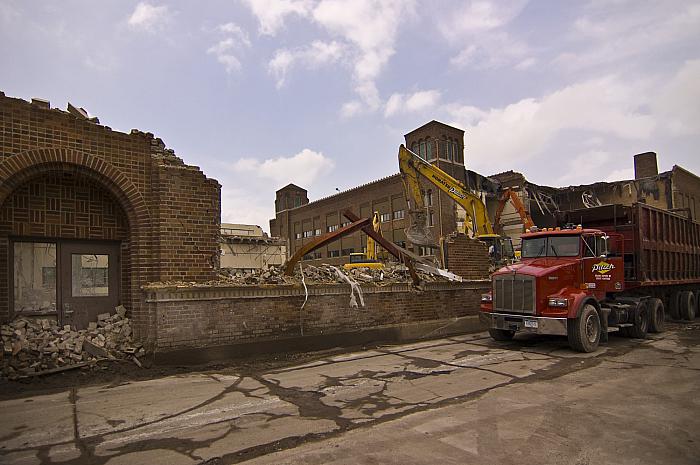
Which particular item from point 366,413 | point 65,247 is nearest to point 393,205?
point 65,247

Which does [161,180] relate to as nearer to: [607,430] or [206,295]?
[206,295]

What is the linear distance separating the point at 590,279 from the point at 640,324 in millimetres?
2597

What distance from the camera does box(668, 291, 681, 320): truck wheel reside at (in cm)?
1526

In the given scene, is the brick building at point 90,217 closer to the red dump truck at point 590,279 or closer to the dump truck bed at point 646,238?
the red dump truck at point 590,279

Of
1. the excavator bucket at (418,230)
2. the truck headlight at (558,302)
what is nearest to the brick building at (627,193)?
the excavator bucket at (418,230)

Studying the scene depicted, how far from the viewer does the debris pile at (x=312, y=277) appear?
9566mm

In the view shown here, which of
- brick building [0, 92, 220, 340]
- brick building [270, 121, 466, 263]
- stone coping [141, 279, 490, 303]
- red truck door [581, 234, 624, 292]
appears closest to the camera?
brick building [0, 92, 220, 340]

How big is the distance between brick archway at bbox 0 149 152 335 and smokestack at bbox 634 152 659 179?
4416cm

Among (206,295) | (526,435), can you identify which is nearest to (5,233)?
(206,295)

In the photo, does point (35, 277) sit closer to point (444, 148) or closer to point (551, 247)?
point (551, 247)

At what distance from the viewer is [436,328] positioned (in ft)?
41.8

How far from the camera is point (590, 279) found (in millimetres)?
10961

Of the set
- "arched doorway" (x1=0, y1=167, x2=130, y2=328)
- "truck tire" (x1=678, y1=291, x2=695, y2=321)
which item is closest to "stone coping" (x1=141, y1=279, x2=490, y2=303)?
"arched doorway" (x1=0, y1=167, x2=130, y2=328)

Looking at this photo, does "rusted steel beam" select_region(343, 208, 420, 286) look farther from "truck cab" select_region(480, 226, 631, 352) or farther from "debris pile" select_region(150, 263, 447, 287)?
"truck cab" select_region(480, 226, 631, 352)
